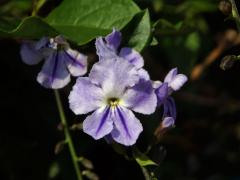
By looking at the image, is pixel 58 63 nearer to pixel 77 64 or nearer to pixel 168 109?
pixel 77 64

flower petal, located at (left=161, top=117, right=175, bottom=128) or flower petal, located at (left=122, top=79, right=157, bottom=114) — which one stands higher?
flower petal, located at (left=122, top=79, right=157, bottom=114)

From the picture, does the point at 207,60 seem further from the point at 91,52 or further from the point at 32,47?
the point at 32,47

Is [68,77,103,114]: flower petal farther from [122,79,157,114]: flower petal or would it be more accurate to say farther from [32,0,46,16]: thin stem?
[32,0,46,16]: thin stem

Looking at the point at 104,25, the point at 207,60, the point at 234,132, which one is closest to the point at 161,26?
the point at 104,25

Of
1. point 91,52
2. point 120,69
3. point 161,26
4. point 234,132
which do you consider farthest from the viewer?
point 234,132

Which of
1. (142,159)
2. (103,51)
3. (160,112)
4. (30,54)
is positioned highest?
(103,51)

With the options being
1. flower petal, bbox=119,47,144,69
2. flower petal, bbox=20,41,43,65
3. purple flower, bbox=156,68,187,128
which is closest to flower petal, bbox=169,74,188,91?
purple flower, bbox=156,68,187,128

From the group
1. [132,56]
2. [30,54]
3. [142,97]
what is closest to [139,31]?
[132,56]
